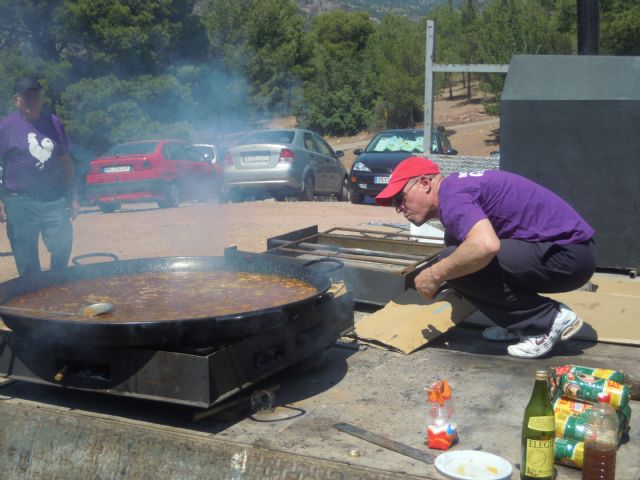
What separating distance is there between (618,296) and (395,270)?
141cm

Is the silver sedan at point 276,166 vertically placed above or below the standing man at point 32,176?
below

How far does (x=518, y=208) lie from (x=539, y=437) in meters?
1.51

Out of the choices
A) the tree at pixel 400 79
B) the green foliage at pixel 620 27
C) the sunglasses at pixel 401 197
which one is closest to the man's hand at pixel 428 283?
the sunglasses at pixel 401 197

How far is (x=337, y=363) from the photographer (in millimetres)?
4094

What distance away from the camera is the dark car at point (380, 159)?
1407 cm

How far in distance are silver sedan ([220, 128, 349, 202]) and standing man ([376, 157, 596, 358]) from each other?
408 inches

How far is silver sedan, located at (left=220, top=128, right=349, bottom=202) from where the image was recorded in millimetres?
14266

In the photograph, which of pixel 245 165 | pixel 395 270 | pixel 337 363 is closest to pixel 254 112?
pixel 245 165

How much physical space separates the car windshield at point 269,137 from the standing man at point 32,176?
9.49 m

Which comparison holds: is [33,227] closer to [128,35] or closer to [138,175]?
[128,35]

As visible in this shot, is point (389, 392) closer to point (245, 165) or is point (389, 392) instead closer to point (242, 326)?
point (242, 326)

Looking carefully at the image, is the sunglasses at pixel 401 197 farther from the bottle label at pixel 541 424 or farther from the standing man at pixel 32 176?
the standing man at pixel 32 176

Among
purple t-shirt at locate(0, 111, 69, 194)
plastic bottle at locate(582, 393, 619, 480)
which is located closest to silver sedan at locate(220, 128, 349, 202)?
purple t-shirt at locate(0, 111, 69, 194)

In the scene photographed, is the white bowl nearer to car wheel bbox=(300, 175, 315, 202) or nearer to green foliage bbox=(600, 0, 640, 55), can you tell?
car wheel bbox=(300, 175, 315, 202)
